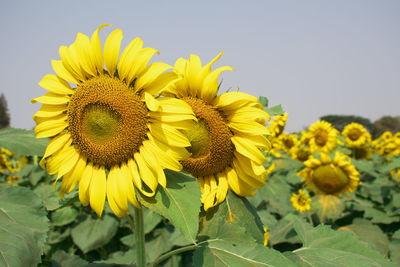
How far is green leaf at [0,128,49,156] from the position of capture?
5.20 ft

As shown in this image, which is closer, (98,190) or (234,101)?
(98,190)

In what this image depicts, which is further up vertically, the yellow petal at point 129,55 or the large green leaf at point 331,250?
the yellow petal at point 129,55

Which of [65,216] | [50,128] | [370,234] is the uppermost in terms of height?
[50,128]

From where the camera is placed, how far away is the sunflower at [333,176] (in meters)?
4.48

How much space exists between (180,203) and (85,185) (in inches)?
13.7

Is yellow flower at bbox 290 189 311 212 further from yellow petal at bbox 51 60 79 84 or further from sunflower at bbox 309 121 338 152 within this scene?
yellow petal at bbox 51 60 79 84

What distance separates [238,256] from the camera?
1.26m

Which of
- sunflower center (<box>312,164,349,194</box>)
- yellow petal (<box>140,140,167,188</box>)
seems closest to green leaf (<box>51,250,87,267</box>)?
yellow petal (<box>140,140,167,188</box>)

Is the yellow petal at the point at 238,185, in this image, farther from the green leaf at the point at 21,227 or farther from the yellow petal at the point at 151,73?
the green leaf at the point at 21,227

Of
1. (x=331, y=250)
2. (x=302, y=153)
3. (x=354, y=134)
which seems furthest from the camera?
(x=354, y=134)

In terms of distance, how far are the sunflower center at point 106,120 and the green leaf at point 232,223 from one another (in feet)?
1.48

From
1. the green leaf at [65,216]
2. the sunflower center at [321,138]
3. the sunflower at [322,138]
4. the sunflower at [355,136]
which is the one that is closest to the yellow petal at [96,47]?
the green leaf at [65,216]

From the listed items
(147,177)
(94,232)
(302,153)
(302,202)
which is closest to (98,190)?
(147,177)

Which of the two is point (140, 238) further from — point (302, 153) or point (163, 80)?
point (302, 153)
